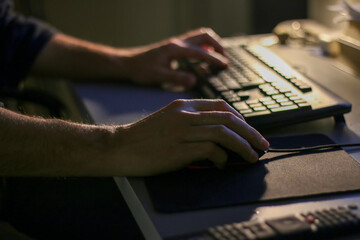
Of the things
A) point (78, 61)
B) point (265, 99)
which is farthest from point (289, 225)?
point (78, 61)

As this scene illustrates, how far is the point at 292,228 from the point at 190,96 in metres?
0.54

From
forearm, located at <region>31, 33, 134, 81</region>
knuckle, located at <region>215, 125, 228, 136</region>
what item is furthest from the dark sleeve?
knuckle, located at <region>215, 125, 228, 136</region>

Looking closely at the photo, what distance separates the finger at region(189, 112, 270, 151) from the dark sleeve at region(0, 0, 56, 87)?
0.69 m

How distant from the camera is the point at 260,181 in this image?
24.7 inches

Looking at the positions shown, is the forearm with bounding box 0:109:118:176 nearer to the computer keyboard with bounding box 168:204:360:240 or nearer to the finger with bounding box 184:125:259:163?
the finger with bounding box 184:125:259:163

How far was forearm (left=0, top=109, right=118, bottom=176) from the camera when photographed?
2.23ft

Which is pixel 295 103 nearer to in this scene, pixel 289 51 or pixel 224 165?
pixel 224 165

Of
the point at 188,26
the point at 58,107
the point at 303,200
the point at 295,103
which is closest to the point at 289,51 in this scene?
the point at 295,103

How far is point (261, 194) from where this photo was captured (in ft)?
1.95

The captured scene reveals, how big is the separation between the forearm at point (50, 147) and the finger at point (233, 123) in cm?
14

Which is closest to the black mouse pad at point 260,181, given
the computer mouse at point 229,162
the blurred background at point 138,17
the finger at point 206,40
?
the computer mouse at point 229,162

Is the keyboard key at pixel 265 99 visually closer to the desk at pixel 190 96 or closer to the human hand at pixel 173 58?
→ the desk at pixel 190 96

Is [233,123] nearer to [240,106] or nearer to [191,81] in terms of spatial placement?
[240,106]

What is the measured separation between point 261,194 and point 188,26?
177cm
